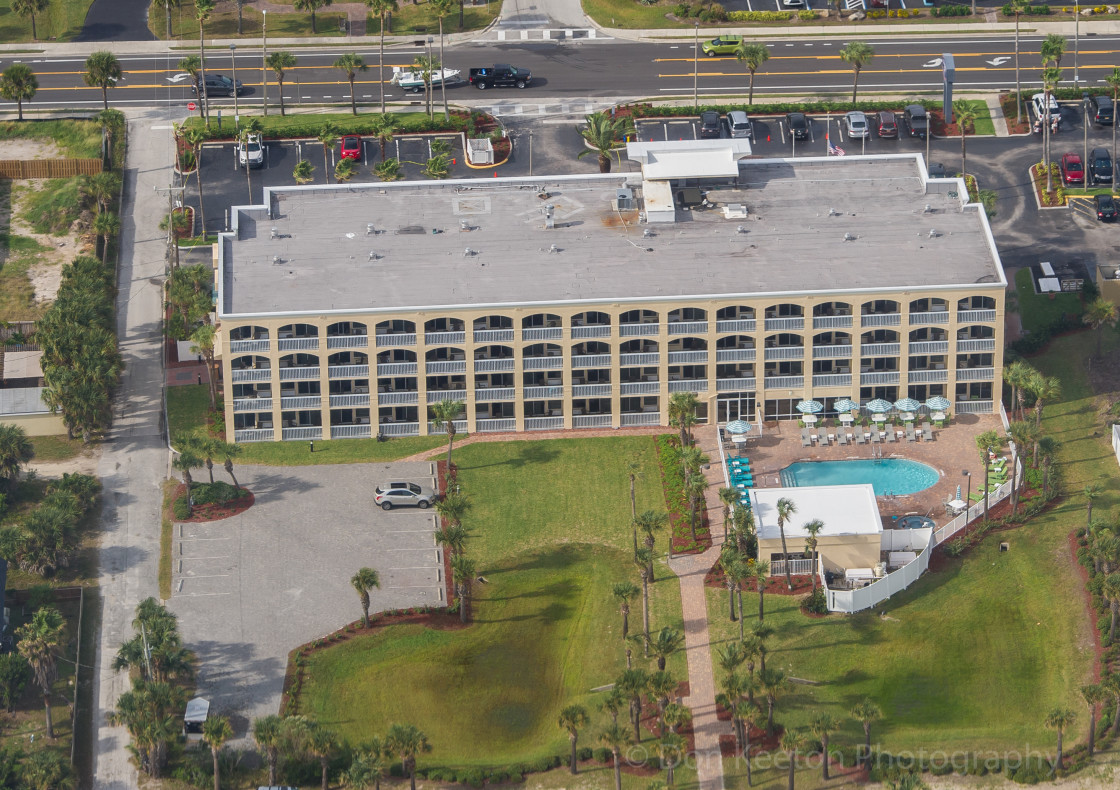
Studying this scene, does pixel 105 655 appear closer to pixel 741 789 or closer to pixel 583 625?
pixel 583 625

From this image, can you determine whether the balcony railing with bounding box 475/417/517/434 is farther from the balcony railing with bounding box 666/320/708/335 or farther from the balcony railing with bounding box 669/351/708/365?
the balcony railing with bounding box 666/320/708/335

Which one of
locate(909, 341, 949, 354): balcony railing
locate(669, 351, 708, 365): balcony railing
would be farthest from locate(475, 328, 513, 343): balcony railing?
locate(909, 341, 949, 354): balcony railing

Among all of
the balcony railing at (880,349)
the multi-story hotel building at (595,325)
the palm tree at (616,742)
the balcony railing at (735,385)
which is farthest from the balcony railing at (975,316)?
the palm tree at (616,742)

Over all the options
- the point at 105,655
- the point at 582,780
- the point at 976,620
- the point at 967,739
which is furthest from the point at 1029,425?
the point at 105,655

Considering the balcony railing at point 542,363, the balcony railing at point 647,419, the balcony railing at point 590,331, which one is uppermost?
the balcony railing at point 590,331

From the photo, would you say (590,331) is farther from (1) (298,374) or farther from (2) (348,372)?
(1) (298,374)

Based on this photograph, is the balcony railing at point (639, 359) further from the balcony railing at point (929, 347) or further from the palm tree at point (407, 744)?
the palm tree at point (407, 744)
